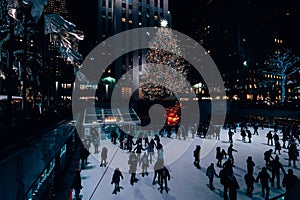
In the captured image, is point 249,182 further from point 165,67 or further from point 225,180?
point 165,67

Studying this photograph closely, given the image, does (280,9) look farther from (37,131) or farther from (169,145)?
(37,131)

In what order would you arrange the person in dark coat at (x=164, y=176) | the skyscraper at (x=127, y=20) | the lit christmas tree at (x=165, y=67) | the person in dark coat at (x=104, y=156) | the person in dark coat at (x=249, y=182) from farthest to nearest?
1. the skyscraper at (x=127, y=20)
2. the lit christmas tree at (x=165, y=67)
3. the person in dark coat at (x=104, y=156)
4. the person in dark coat at (x=164, y=176)
5. the person in dark coat at (x=249, y=182)

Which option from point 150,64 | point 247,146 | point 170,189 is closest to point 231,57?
point 150,64

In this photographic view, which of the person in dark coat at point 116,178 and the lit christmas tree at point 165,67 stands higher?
the lit christmas tree at point 165,67

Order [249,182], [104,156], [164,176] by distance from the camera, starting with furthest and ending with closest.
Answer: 1. [104,156]
2. [164,176]
3. [249,182]

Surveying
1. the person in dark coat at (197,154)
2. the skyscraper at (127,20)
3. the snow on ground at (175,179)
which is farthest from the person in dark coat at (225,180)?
the skyscraper at (127,20)

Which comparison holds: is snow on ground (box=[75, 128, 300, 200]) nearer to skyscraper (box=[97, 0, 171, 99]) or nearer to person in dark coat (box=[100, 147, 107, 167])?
person in dark coat (box=[100, 147, 107, 167])

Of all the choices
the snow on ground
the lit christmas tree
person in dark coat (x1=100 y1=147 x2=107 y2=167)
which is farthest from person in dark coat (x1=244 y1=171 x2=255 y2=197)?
the lit christmas tree

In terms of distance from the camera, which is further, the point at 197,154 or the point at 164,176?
the point at 197,154

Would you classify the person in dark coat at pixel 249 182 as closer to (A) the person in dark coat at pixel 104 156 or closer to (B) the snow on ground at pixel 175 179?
(B) the snow on ground at pixel 175 179

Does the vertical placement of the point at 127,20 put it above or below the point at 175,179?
above

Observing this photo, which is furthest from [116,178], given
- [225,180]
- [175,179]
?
[225,180]

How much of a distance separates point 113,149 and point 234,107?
A: 24279 mm

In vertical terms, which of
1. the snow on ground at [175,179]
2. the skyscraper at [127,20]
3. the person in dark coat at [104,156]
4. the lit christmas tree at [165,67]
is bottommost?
the snow on ground at [175,179]
